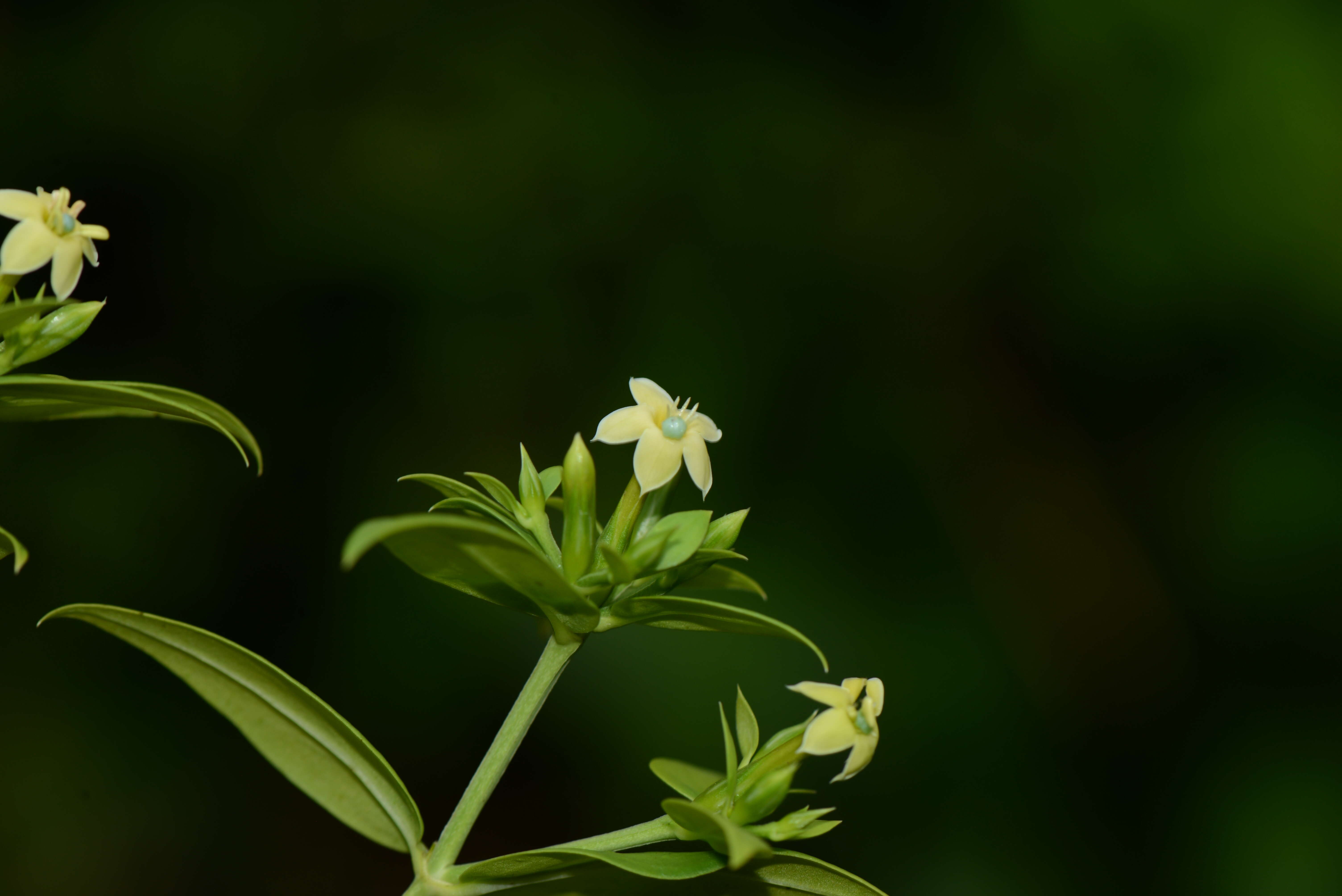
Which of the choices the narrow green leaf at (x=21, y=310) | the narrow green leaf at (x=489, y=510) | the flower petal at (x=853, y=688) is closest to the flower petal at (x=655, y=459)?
the narrow green leaf at (x=489, y=510)

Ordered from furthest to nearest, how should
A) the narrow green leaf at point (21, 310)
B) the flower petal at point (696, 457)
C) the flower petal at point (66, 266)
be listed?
the flower petal at point (696, 457) < the flower petal at point (66, 266) < the narrow green leaf at point (21, 310)

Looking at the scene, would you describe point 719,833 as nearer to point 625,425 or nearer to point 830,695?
point 830,695

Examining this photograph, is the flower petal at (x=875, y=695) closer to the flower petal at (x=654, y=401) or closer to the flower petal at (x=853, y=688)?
the flower petal at (x=853, y=688)

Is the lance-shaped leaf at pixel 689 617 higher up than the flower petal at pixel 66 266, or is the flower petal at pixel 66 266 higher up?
the flower petal at pixel 66 266

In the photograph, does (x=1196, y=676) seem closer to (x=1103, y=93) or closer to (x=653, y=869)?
(x=1103, y=93)

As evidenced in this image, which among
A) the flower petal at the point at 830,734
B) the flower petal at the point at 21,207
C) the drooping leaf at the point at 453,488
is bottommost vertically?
the flower petal at the point at 830,734

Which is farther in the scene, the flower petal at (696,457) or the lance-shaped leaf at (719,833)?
the flower petal at (696,457)

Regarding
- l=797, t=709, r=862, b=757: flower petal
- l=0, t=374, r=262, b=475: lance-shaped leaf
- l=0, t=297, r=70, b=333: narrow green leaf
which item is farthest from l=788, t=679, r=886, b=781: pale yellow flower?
l=0, t=297, r=70, b=333: narrow green leaf

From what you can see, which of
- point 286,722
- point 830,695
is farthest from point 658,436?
point 286,722
